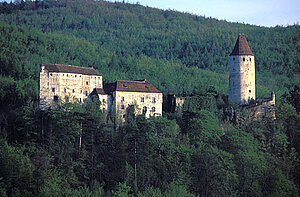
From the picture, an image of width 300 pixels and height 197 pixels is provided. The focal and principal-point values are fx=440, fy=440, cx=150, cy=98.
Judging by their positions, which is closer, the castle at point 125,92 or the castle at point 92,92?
the castle at point 92,92

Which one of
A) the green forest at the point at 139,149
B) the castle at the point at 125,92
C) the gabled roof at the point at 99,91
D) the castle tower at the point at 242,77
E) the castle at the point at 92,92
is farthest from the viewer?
the castle tower at the point at 242,77

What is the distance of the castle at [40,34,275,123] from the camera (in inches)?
2040

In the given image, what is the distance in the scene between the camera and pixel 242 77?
191 feet

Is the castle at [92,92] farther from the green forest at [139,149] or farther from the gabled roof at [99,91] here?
the green forest at [139,149]

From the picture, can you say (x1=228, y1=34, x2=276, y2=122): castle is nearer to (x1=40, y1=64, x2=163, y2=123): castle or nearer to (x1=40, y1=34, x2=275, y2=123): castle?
(x1=40, y1=34, x2=275, y2=123): castle

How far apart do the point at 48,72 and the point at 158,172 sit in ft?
59.5

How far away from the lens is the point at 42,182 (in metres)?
39.3

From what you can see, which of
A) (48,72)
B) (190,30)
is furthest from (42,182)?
(190,30)

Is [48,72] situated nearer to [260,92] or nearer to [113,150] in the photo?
[113,150]

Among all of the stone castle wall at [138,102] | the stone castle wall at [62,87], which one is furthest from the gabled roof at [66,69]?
the stone castle wall at [138,102]

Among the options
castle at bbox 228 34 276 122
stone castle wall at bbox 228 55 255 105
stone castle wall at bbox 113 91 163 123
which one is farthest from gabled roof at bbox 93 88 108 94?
stone castle wall at bbox 228 55 255 105

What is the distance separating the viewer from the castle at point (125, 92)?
170 feet

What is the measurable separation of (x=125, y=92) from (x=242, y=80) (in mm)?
15821

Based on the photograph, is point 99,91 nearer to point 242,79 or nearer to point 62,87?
point 62,87
